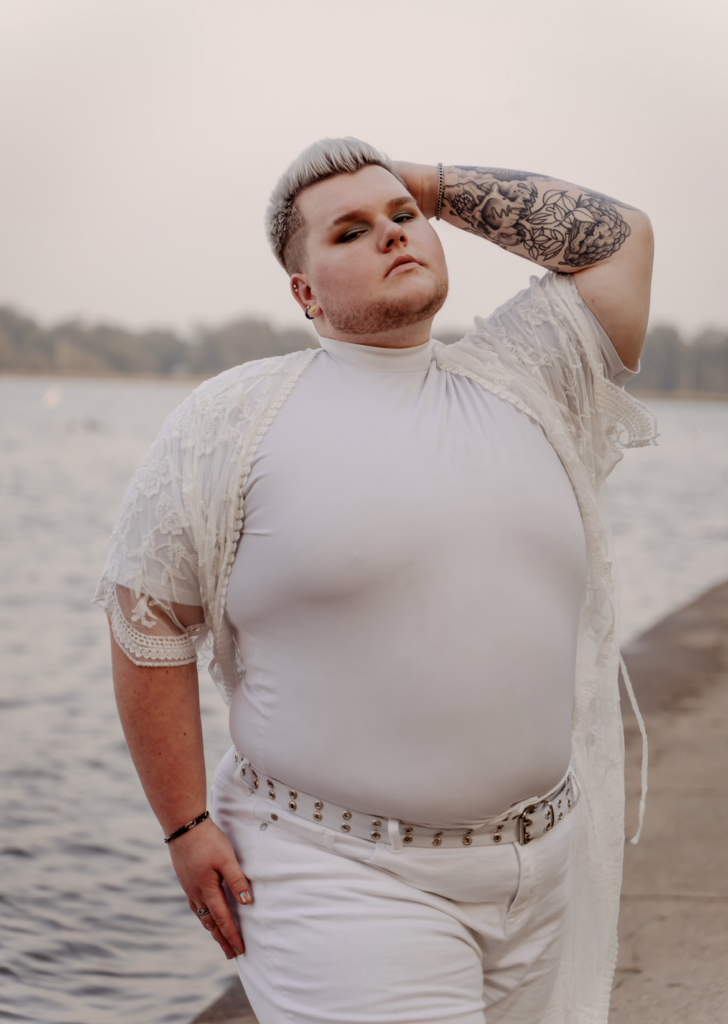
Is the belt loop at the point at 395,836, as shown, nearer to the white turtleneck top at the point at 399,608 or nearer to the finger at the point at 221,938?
the white turtleneck top at the point at 399,608

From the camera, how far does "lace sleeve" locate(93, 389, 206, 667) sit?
5.28ft

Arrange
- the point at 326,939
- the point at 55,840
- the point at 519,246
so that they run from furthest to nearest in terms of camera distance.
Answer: the point at 55,840 < the point at 519,246 < the point at 326,939

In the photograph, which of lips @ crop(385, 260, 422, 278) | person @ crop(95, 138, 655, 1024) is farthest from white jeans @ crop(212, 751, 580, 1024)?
lips @ crop(385, 260, 422, 278)

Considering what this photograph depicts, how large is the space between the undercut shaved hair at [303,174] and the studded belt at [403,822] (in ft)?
2.91

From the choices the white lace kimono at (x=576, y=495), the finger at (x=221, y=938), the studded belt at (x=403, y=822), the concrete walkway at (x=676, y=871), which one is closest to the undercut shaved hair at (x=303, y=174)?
the white lace kimono at (x=576, y=495)

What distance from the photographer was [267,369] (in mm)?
1701

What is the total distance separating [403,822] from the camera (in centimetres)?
155

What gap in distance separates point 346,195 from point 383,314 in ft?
0.77

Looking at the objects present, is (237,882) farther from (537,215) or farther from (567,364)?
(537,215)

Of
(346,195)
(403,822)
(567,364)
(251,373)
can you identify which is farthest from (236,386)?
(403,822)

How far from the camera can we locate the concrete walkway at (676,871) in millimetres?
2611

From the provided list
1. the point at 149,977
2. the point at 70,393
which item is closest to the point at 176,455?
the point at 149,977

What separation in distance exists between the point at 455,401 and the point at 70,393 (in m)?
54.9

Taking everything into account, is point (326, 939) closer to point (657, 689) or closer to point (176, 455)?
point (176, 455)
